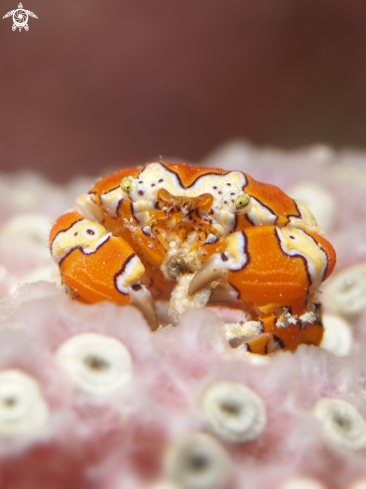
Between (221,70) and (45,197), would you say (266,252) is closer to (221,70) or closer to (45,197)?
(45,197)

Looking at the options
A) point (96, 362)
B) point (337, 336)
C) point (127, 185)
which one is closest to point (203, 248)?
point (127, 185)

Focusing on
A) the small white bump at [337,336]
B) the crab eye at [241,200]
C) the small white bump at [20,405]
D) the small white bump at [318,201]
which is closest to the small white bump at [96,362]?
the small white bump at [20,405]

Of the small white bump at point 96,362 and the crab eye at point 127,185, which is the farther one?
the crab eye at point 127,185

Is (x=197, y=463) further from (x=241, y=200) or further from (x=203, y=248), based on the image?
(x=241, y=200)

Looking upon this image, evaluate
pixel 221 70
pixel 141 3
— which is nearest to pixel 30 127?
pixel 141 3

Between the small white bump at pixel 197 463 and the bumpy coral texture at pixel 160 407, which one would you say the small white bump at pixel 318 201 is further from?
the small white bump at pixel 197 463
